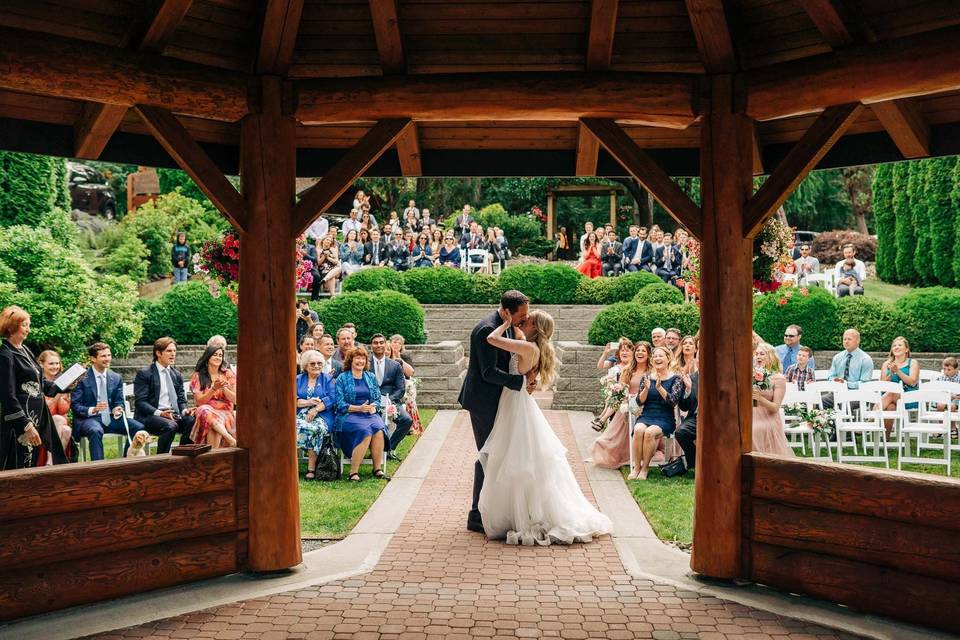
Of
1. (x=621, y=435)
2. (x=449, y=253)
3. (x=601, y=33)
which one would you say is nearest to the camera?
(x=601, y=33)

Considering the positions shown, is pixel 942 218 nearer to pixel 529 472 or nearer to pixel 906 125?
pixel 906 125

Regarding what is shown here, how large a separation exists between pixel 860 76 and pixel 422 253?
1750 centimetres

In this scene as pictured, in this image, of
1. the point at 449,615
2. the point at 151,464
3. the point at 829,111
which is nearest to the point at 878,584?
the point at 449,615

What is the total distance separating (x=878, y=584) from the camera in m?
5.31

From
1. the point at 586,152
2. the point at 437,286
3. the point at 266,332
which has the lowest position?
the point at 266,332

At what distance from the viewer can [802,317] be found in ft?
50.7

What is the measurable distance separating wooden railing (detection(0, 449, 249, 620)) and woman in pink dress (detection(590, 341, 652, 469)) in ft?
17.1

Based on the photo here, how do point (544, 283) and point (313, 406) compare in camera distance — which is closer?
point (313, 406)

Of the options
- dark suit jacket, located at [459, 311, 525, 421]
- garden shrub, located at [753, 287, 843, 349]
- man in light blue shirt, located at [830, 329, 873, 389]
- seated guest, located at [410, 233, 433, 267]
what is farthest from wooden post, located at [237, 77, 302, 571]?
seated guest, located at [410, 233, 433, 267]

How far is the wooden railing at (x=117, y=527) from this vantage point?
5.11 meters

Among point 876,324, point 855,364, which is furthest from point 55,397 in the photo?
point 876,324

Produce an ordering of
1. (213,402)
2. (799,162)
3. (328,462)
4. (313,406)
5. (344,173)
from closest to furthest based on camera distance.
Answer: (799,162) < (344,173) < (213,402) < (328,462) < (313,406)

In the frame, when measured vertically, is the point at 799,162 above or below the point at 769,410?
above

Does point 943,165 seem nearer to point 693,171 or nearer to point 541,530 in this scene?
point 693,171
